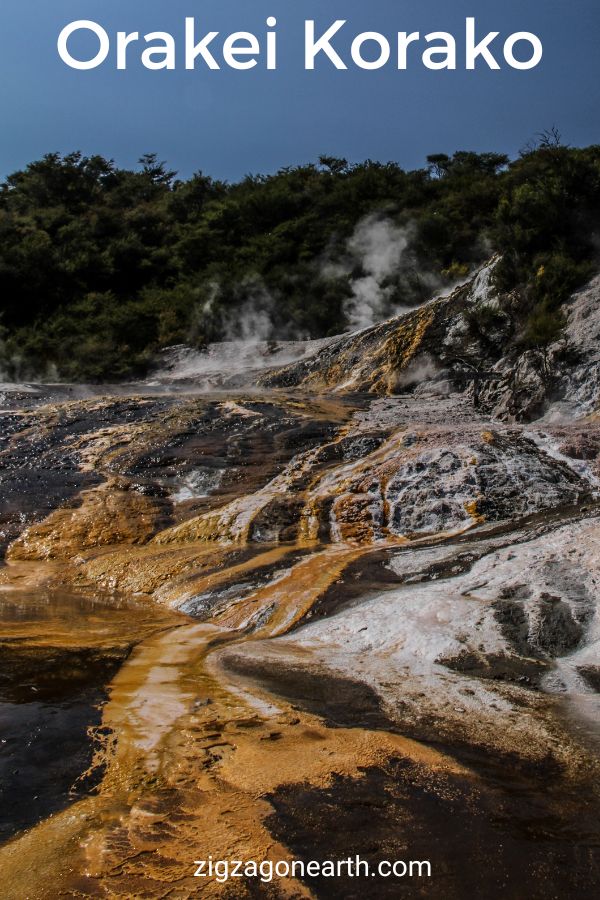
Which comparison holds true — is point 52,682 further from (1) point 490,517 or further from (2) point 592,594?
(1) point 490,517

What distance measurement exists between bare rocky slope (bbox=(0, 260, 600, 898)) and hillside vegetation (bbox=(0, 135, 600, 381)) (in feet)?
13.8

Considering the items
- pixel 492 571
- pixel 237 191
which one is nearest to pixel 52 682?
pixel 492 571

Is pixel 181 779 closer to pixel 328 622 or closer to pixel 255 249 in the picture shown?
pixel 328 622

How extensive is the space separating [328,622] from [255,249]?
18.7m

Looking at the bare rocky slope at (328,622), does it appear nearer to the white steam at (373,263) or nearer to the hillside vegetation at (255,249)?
the hillside vegetation at (255,249)

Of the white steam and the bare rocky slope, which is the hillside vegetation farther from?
the bare rocky slope

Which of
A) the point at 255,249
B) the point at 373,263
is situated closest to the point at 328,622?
the point at 373,263

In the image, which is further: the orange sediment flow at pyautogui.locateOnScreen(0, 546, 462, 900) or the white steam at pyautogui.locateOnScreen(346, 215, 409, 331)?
the white steam at pyautogui.locateOnScreen(346, 215, 409, 331)

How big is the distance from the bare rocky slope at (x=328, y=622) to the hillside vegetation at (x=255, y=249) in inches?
166

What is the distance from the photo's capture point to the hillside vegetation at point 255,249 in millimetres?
13266

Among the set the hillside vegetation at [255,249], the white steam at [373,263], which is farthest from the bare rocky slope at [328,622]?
the white steam at [373,263]

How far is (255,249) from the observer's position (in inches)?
853

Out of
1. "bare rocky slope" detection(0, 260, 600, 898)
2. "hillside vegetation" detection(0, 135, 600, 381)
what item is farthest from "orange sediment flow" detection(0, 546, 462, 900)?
"hillside vegetation" detection(0, 135, 600, 381)

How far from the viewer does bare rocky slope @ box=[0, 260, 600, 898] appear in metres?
2.00
